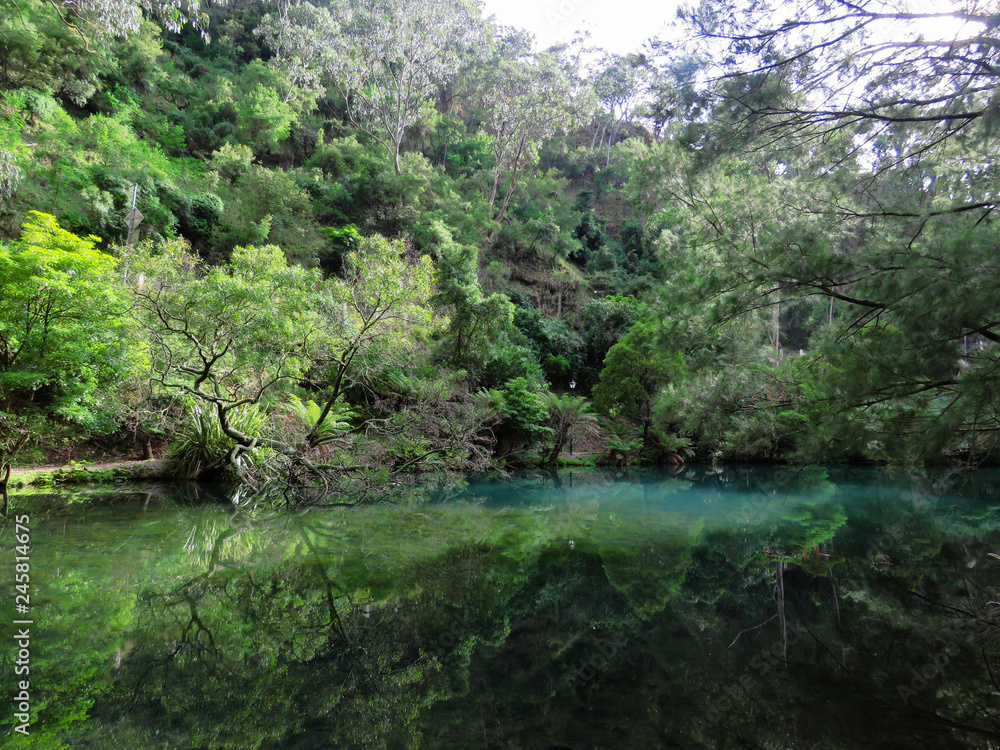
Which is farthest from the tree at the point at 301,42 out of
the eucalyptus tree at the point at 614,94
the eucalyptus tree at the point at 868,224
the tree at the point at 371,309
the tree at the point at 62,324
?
the eucalyptus tree at the point at 868,224

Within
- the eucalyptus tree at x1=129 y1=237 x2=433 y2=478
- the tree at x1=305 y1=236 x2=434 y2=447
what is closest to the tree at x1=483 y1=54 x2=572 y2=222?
the tree at x1=305 y1=236 x2=434 y2=447

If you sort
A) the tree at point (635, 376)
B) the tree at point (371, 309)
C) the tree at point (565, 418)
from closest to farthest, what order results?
1. the tree at point (371, 309)
2. the tree at point (565, 418)
3. the tree at point (635, 376)

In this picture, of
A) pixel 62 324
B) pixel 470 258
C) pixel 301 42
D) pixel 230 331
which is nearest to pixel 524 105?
pixel 301 42

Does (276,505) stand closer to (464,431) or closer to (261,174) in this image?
(464,431)

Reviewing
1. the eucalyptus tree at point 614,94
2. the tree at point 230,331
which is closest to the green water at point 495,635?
the tree at point 230,331

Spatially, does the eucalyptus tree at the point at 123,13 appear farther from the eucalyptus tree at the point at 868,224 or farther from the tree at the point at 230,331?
the eucalyptus tree at the point at 868,224

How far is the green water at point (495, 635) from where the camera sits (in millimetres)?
2043

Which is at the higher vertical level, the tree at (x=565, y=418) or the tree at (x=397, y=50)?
the tree at (x=397, y=50)

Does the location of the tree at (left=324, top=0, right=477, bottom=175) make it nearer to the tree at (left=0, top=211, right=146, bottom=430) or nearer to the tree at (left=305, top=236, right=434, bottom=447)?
the tree at (left=305, top=236, right=434, bottom=447)

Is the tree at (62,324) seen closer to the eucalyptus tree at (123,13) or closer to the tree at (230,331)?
the tree at (230,331)

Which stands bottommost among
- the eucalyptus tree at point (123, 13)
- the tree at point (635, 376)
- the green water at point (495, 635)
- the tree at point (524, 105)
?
the green water at point (495, 635)

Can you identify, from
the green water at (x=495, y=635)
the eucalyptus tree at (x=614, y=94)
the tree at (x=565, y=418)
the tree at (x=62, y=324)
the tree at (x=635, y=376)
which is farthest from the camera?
the eucalyptus tree at (x=614, y=94)

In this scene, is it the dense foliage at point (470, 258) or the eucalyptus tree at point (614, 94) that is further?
the eucalyptus tree at point (614, 94)

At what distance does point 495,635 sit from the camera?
2.93 metres
